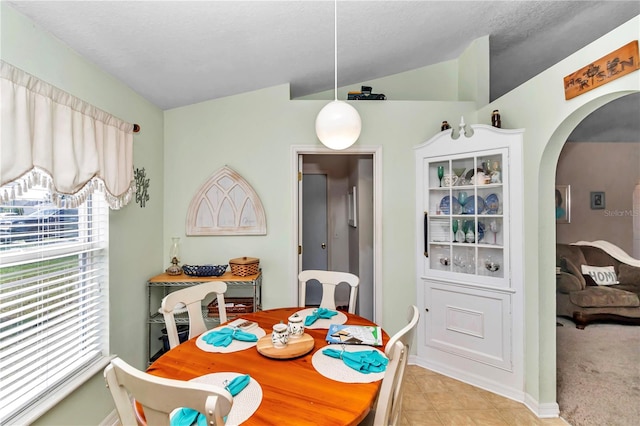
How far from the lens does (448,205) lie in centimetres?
275

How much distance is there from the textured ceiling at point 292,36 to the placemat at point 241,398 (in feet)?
5.74

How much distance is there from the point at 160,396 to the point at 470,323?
2445 millimetres

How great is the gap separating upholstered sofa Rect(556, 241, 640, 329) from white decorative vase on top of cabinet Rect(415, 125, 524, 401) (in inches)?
87.0

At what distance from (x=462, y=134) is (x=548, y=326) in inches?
61.7

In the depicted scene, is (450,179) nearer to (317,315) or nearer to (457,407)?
(317,315)

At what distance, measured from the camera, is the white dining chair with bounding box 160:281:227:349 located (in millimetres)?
1777

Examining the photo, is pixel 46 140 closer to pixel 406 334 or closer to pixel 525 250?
pixel 406 334

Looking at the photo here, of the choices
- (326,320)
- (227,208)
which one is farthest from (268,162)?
(326,320)

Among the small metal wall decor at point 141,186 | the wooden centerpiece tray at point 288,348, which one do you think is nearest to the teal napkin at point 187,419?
the wooden centerpiece tray at point 288,348

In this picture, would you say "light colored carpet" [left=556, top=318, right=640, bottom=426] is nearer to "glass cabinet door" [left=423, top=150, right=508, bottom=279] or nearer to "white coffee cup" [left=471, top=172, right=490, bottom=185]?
"glass cabinet door" [left=423, top=150, right=508, bottom=279]

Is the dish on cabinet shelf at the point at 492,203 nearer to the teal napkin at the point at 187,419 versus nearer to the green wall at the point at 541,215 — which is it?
the green wall at the point at 541,215

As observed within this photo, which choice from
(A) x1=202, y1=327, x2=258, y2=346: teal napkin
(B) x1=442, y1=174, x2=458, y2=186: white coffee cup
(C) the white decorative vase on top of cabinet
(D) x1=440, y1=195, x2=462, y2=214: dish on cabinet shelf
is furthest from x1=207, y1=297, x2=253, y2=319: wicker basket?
(B) x1=442, y1=174, x2=458, y2=186: white coffee cup

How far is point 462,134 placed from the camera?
2.59 m

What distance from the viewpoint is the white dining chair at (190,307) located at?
1.78 m
